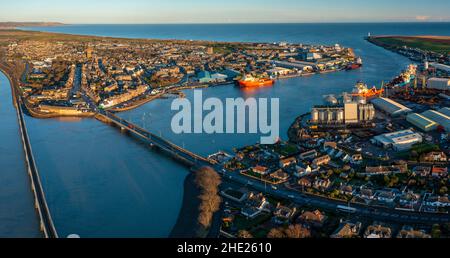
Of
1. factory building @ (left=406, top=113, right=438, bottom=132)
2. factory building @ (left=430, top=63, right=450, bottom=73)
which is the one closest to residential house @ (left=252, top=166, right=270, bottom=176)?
factory building @ (left=406, top=113, right=438, bottom=132)

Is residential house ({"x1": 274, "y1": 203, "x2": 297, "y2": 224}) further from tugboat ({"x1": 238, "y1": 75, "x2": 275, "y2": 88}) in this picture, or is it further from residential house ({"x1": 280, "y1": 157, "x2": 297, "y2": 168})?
tugboat ({"x1": 238, "y1": 75, "x2": 275, "y2": 88})

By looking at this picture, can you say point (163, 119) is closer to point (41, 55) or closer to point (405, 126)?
point (405, 126)

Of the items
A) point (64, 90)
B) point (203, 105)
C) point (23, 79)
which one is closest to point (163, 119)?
point (203, 105)

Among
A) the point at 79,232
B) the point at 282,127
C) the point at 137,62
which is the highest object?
the point at 137,62

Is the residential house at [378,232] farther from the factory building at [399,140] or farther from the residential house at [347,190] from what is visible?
the factory building at [399,140]

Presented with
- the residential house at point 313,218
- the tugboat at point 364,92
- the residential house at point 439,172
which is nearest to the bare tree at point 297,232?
the residential house at point 313,218

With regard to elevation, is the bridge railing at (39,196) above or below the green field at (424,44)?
below
